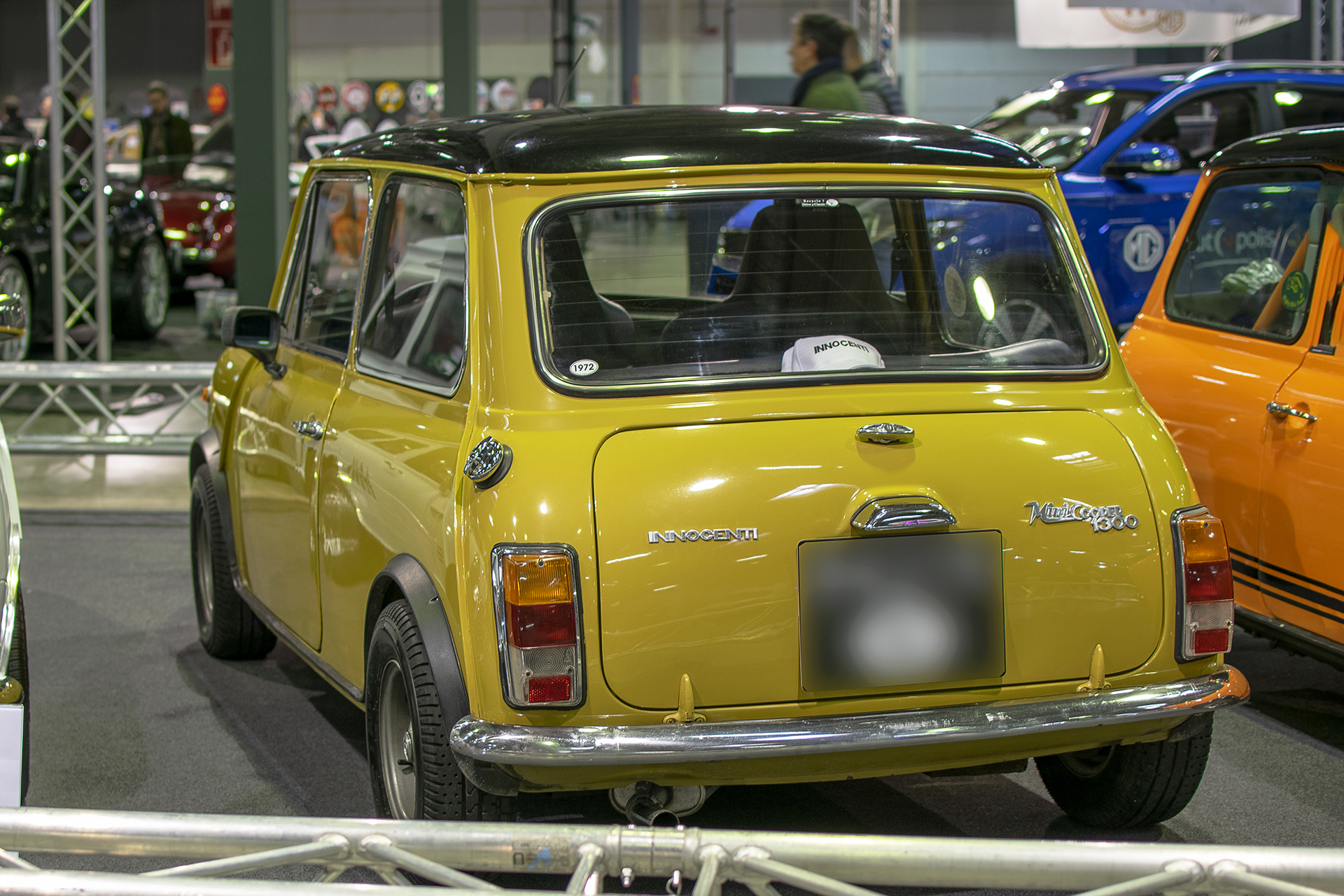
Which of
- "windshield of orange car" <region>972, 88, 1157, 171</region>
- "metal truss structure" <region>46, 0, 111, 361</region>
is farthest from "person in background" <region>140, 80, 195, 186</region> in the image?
"windshield of orange car" <region>972, 88, 1157, 171</region>

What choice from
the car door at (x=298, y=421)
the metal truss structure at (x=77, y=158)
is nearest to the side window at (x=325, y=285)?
the car door at (x=298, y=421)

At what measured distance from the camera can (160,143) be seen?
17.0 metres

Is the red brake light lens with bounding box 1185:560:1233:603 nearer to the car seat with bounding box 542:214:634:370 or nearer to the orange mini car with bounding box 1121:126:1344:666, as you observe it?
the orange mini car with bounding box 1121:126:1344:666

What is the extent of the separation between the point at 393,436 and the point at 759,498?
102cm

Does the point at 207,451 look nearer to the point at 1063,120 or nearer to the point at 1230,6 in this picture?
the point at 1063,120

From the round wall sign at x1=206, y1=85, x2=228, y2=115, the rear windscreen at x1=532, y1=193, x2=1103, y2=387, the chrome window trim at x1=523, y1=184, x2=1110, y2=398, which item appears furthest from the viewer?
the round wall sign at x1=206, y1=85, x2=228, y2=115

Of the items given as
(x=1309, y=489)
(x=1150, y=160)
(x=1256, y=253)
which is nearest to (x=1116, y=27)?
(x=1150, y=160)

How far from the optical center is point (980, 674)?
2.98 metres

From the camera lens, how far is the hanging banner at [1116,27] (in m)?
12.0

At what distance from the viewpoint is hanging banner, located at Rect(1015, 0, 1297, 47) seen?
1196 cm

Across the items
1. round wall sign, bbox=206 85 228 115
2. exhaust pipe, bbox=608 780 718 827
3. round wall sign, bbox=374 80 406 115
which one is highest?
round wall sign, bbox=374 80 406 115

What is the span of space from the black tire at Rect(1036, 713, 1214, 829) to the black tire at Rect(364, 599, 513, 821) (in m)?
1.51

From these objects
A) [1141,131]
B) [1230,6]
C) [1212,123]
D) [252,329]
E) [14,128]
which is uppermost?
[1230,6]

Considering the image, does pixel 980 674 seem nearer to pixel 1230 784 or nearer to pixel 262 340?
pixel 1230 784
